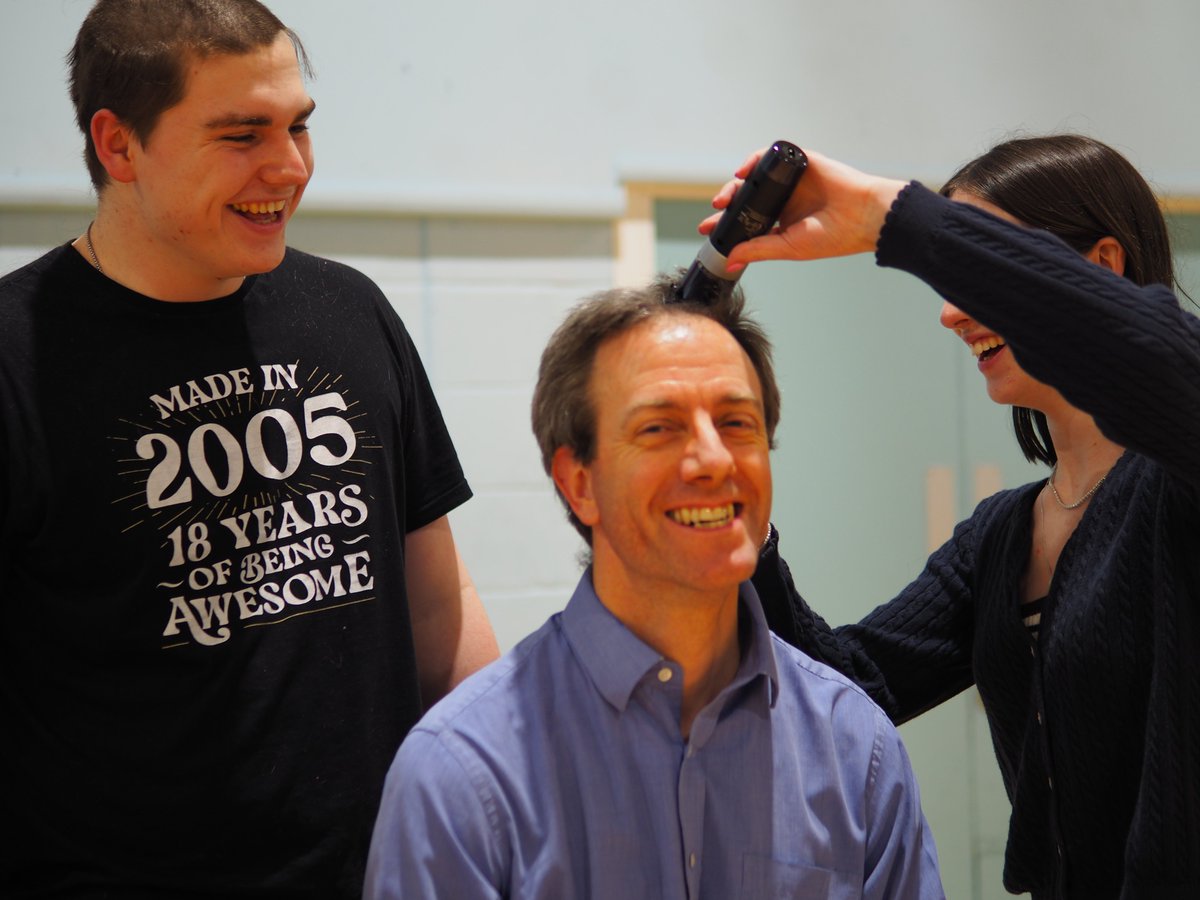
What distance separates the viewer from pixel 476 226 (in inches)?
117

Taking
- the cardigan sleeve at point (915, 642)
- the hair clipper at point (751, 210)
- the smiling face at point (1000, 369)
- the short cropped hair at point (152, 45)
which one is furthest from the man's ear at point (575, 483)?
the short cropped hair at point (152, 45)

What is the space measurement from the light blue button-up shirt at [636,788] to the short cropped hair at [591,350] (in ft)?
0.66

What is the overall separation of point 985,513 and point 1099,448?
0.24 metres

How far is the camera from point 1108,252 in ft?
5.37

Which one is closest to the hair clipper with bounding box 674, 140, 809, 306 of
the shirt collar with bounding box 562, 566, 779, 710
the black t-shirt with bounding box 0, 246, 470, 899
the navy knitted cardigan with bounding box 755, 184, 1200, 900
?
the navy knitted cardigan with bounding box 755, 184, 1200, 900

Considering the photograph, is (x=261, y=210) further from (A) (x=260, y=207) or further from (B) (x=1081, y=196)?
(B) (x=1081, y=196)

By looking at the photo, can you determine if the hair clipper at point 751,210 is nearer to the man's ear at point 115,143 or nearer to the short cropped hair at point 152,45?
the short cropped hair at point 152,45

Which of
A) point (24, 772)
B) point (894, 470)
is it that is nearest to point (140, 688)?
point (24, 772)

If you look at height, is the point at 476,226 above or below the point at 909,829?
above

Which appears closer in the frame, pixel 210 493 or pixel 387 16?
pixel 210 493

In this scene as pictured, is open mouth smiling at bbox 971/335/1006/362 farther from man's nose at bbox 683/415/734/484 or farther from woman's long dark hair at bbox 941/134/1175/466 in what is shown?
man's nose at bbox 683/415/734/484

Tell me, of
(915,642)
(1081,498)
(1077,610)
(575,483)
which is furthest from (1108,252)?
(575,483)

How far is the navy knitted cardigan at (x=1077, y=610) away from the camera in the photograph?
50.3 inches

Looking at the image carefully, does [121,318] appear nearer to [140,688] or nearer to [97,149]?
[97,149]
